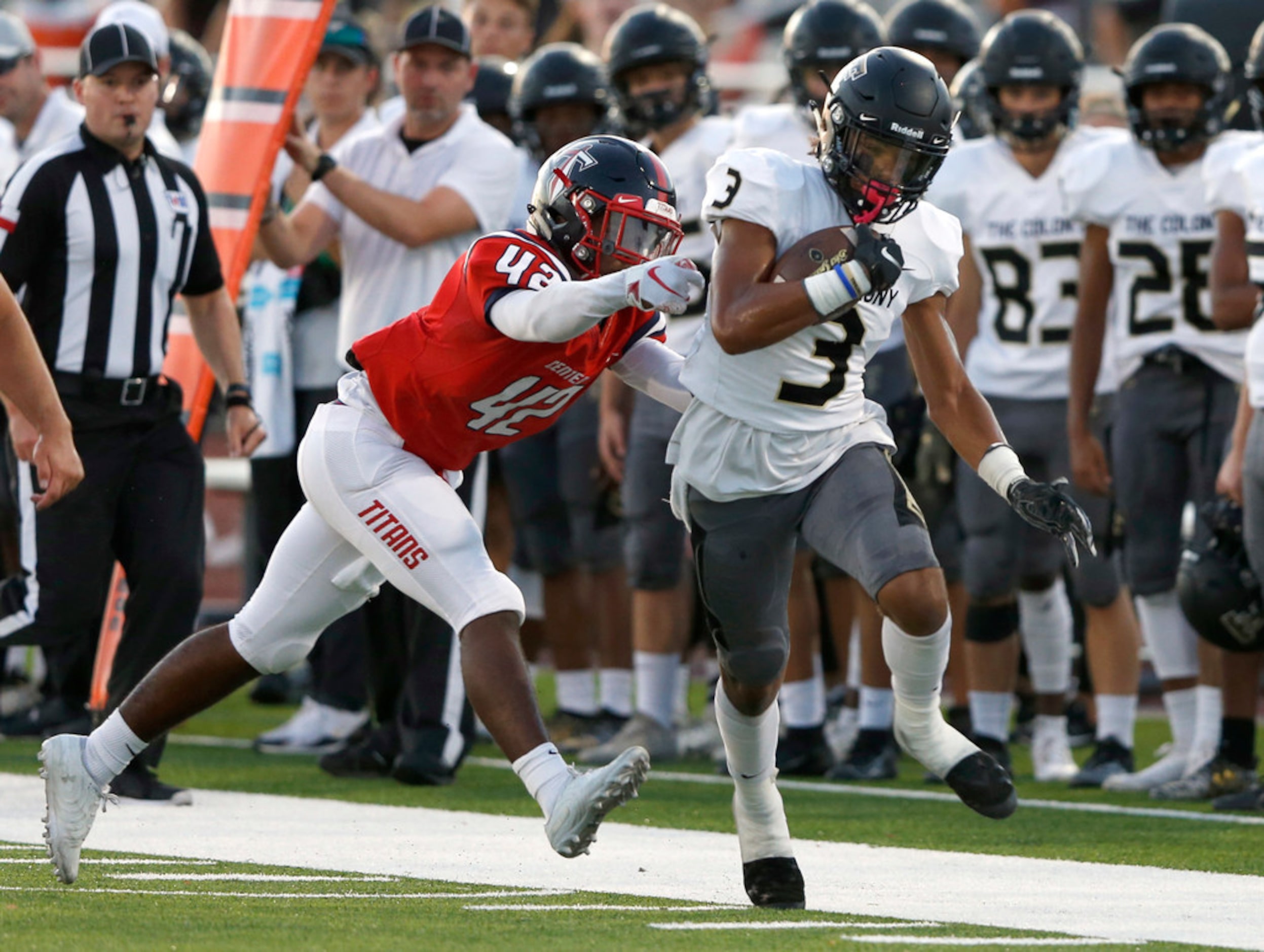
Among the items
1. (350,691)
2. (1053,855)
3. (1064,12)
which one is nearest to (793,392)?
(1053,855)

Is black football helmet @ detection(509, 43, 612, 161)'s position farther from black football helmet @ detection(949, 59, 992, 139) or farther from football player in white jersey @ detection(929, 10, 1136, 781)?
football player in white jersey @ detection(929, 10, 1136, 781)

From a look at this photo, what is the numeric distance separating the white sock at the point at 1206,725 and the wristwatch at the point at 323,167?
117 inches

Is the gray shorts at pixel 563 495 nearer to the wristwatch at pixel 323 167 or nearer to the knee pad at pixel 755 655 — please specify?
the wristwatch at pixel 323 167

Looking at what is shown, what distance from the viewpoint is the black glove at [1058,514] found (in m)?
4.27

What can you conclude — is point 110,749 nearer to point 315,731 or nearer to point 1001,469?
point 1001,469

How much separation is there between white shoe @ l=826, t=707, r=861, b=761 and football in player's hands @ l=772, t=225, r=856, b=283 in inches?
130

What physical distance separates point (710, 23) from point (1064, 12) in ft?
7.41

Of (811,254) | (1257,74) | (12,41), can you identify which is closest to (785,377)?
(811,254)

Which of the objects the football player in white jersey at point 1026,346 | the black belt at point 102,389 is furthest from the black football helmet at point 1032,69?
the black belt at point 102,389

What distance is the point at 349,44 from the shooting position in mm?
7820

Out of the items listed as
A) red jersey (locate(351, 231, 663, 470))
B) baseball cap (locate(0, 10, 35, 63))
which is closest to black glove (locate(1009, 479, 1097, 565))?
red jersey (locate(351, 231, 663, 470))

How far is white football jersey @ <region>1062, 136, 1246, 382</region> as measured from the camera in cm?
667

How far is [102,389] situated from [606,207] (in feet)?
6.62

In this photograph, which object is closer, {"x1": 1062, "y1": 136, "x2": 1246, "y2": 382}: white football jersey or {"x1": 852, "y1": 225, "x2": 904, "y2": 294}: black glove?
{"x1": 852, "y1": 225, "x2": 904, "y2": 294}: black glove
